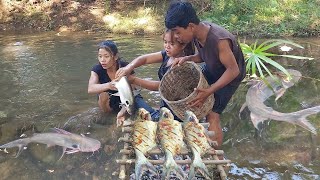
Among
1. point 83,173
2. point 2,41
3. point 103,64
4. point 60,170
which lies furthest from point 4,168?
point 2,41

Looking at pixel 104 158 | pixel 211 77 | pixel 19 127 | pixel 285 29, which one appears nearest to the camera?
pixel 211 77

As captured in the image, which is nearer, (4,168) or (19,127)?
(4,168)

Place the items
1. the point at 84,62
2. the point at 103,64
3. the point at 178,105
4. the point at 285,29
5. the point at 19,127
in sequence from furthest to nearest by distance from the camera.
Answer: the point at 285,29 → the point at 84,62 → the point at 19,127 → the point at 103,64 → the point at 178,105

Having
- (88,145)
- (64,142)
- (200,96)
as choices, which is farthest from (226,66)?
(64,142)

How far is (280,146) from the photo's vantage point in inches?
156

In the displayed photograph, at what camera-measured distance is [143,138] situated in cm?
271

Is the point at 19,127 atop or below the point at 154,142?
below

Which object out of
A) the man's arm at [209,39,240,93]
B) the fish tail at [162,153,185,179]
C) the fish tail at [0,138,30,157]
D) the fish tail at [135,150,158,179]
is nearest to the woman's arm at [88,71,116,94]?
the fish tail at [0,138,30,157]

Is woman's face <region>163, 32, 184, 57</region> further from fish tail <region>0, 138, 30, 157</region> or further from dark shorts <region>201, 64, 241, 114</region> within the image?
fish tail <region>0, 138, 30, 157</region>

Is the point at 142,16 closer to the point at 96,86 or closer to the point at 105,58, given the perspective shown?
the point at 105,58

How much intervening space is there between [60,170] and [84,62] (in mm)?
4586

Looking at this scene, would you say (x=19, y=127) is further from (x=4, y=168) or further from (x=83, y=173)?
(x=83, y=173)

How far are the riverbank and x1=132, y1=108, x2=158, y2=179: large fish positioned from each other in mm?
7842

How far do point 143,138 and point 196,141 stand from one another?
0.37 m
